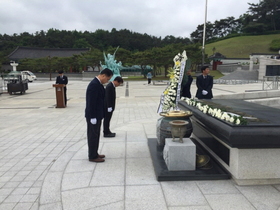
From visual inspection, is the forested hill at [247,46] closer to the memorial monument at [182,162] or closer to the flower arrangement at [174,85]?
the flower arrangement at [174,85]

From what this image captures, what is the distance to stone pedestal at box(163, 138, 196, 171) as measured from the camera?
3484 millimetres

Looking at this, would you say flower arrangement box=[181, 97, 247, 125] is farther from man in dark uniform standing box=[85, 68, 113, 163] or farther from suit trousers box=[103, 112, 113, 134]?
suit trousers box=[103, 112, 113, 134]

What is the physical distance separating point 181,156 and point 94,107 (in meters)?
1.61

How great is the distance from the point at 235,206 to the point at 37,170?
10.5 ft

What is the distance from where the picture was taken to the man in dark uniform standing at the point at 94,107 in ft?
12.9

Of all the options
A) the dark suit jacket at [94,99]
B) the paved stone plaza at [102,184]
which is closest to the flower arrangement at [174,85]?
the paved stone plaza at [102,184]

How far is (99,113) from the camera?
4039 mm

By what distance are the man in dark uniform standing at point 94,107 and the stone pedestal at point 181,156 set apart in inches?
50.1

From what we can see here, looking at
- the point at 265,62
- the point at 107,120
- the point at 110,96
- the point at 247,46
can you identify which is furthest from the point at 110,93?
the point at 247,46

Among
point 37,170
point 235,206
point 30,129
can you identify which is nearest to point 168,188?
point 235,206

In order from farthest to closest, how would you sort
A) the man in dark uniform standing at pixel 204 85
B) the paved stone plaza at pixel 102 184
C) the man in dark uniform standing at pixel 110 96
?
the man in dark uniform standing at pixel 204 85 < the man in dark uniform standing at pixel 110 96 < the paved stone plaza at pixel 102 184

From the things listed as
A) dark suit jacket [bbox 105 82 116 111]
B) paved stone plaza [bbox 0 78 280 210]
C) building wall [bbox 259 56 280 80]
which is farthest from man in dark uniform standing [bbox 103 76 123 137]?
building wall [bbox 259 56 280 80]

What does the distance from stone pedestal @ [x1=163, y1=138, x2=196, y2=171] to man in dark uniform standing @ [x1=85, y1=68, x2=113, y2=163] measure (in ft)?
4.18

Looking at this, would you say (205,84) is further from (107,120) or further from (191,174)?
(191,174)
